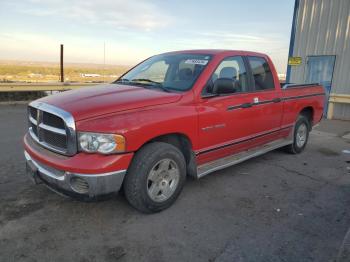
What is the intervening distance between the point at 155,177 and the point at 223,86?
1.45m

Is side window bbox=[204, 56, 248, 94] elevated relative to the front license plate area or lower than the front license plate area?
elevated

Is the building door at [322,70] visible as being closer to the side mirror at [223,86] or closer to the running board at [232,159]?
the running board at [232,159]

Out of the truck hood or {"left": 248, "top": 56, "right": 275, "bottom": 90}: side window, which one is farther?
{"left": 248, "top": 56, "right": 275, "bottom": 90}: side window

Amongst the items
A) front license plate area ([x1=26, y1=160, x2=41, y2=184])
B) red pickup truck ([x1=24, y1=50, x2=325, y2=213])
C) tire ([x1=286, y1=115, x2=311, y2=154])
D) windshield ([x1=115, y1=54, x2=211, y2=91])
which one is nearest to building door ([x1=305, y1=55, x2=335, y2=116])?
tire ([x1=286, y1=115, x2=311, y2=154])

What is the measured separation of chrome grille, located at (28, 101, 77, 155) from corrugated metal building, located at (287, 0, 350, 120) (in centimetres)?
1029

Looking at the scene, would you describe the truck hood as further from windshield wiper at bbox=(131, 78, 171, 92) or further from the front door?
the front door

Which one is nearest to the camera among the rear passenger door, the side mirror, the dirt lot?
the dirt lot

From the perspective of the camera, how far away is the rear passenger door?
480 centimetres

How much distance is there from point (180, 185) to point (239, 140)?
1300 mm

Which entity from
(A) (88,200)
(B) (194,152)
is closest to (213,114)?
(B) (194,152)

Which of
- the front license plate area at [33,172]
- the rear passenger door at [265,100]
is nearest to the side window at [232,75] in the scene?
the rear passenger door at [265,100]

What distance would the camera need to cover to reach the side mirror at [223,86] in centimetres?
393

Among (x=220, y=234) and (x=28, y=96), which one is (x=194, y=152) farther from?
(x=28, y=96)

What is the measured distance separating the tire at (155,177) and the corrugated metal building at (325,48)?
30.2 ft
